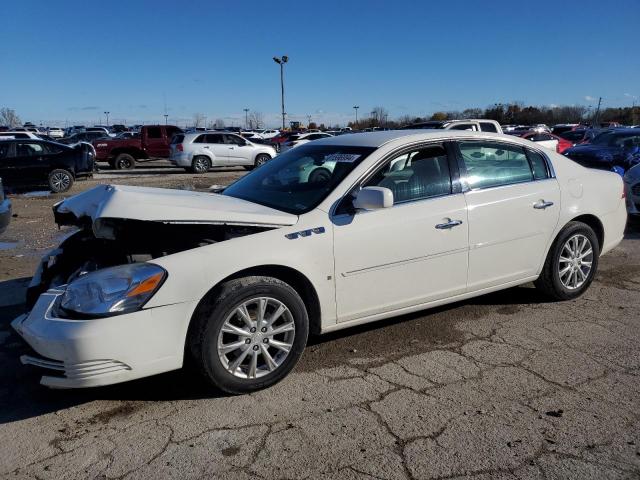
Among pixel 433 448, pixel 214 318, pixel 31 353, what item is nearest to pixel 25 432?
pixel 31 353

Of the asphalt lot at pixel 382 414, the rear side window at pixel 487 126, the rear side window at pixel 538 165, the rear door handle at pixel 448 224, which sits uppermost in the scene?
the rear side window at pixel 487 126

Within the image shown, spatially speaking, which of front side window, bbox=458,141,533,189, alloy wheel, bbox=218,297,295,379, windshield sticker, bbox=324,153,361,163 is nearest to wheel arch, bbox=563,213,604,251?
front side window, bbox=458,141,533,189

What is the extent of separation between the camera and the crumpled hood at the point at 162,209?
338 centimetres

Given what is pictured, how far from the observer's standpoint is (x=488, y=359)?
3949mm

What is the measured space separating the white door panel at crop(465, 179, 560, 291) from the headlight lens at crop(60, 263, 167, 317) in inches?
96.4

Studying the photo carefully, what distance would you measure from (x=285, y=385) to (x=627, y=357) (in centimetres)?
247

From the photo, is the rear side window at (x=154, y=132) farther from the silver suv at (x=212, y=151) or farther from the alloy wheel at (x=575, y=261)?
the alloy wheel at (x=575, y=261)

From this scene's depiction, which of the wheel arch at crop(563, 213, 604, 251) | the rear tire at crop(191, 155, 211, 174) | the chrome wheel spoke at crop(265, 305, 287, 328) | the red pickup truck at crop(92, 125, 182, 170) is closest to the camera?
the chrome wheel spoke at crop(265, 305, 287, 328)

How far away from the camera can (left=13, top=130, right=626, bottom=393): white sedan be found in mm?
3117

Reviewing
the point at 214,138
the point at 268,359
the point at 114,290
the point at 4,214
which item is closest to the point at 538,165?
the point at 268,359

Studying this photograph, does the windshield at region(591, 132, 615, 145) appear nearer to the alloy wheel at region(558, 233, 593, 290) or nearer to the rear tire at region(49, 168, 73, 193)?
the alloy wheel at region(558, 233, 593, 290)

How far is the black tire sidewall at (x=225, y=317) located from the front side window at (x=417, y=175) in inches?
41.4

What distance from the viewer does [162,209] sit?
135 inches

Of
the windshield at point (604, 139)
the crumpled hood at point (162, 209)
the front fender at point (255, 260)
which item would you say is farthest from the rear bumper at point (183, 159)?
the front fender at point (255, 260)
